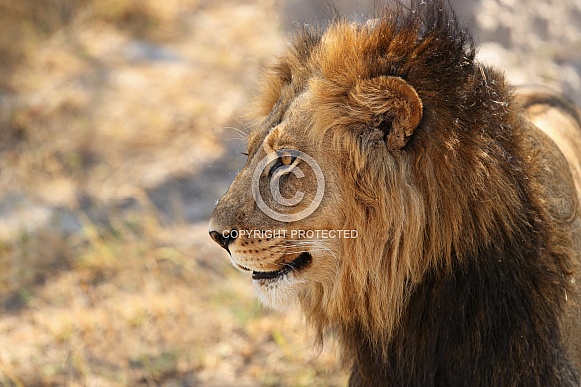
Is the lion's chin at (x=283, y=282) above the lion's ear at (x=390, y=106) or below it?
below

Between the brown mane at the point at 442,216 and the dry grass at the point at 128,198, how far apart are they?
140 cm

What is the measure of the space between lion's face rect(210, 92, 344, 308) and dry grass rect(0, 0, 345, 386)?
1.40m

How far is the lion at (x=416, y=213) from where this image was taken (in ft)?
6.46

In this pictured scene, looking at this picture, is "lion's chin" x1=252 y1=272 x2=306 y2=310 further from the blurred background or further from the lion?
the blurred background

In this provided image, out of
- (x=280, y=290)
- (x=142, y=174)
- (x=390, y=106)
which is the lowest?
(x=280, y=290)

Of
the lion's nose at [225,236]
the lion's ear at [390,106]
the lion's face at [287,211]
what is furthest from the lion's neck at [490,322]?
the lion's nose at [225,236]

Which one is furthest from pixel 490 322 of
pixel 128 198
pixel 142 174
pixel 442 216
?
pixel 142 174

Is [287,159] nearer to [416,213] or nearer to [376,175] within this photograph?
[376,175]

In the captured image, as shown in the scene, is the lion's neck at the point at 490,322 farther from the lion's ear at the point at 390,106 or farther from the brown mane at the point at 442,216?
the lion's ear at the point at 390,106

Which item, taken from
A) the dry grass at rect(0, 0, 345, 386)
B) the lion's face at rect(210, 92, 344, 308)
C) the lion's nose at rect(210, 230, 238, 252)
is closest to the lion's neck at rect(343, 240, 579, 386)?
the lion's face at rect(210, 92, 344, 308)

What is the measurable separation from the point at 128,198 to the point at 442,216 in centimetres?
359

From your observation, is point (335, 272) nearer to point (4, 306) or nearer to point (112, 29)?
point (4, 306)
